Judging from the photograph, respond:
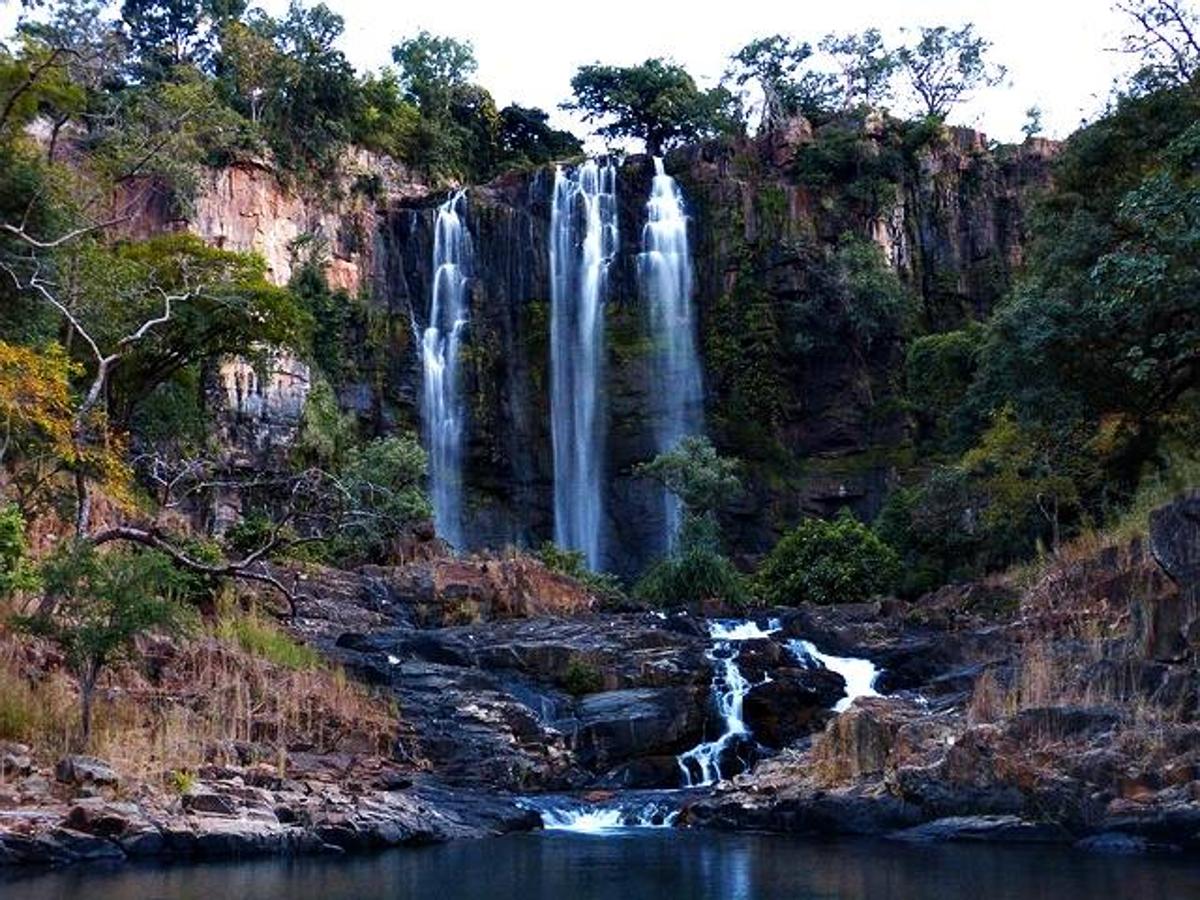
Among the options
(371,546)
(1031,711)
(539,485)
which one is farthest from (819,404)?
(1031,711)

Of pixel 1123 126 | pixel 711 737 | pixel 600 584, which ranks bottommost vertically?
pixel 711 737

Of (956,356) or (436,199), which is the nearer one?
(956,356)

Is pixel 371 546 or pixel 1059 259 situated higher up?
pixel 1059 259

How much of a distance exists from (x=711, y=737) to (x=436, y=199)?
99.8 ft

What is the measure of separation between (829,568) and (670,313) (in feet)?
50.5

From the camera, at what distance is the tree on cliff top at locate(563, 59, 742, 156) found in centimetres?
5138

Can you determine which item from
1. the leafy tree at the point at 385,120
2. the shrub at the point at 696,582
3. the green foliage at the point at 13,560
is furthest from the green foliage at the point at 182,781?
the leafy tree at the point at 385,120

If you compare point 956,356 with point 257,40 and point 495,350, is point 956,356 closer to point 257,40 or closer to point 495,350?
point 495,350

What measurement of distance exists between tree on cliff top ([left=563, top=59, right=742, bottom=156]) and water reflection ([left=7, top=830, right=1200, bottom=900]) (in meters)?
40.3

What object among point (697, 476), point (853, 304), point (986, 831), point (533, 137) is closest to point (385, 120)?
point (533, 137)

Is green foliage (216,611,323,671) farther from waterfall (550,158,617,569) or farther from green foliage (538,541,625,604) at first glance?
waterfall (550,158,617,569)

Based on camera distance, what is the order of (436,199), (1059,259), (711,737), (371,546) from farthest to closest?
(436,199), (371,546), (1059,259), (711,737)

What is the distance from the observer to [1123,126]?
23.4 metres

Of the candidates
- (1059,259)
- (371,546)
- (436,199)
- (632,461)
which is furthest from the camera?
(436,199)
